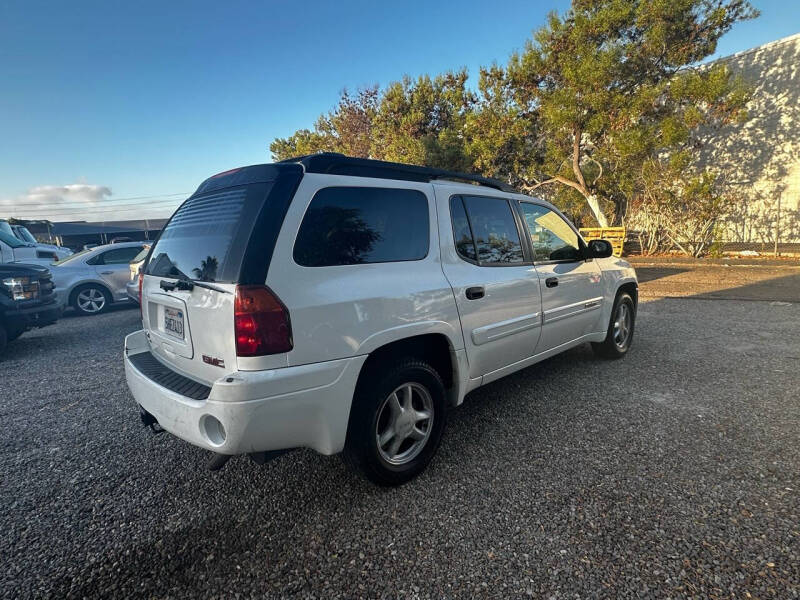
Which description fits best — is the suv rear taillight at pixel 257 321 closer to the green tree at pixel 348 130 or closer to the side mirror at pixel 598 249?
the side mirror at pixel 598 249

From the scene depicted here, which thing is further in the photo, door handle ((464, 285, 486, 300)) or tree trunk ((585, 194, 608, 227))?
tree trunk ((585, 194, 608, 227))

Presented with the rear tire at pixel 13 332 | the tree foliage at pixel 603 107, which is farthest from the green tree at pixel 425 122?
the rear tire at pixel 13 332

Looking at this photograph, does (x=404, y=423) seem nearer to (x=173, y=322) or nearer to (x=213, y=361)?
(x=213, y=361)

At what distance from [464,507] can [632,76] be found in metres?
14.8

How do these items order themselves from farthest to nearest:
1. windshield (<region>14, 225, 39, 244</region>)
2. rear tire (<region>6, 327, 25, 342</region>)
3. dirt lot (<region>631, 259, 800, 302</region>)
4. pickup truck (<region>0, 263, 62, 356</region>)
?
windshield (<region>14, 225, 39, 244</region>) → dirt lot (<region>631, 259, 800, 302</region>) → rear tire (<region>6, 327, 25, 342</region>) → pickup truck (<region>0, 263, 62, 356</region>)

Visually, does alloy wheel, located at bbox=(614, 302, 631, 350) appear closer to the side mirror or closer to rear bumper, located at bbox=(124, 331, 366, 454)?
the side mirror

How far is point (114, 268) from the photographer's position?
363 inches

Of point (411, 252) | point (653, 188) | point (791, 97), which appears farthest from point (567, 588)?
point (791, 97)

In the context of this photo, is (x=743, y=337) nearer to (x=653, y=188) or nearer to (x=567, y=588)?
(x=567, y=588)

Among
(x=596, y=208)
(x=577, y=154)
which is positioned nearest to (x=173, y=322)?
(x=577, y=154)

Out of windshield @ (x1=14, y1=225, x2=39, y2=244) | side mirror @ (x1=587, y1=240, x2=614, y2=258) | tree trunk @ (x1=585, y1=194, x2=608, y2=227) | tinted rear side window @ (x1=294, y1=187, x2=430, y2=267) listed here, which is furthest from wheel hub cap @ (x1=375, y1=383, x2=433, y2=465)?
tree trunk @ (x1=585, y1=194, x2=608, y2=227)

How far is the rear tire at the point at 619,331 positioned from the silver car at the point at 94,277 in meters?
9.53

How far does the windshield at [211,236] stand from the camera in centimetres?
208

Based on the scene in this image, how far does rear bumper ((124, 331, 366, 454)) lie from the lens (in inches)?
75.4
